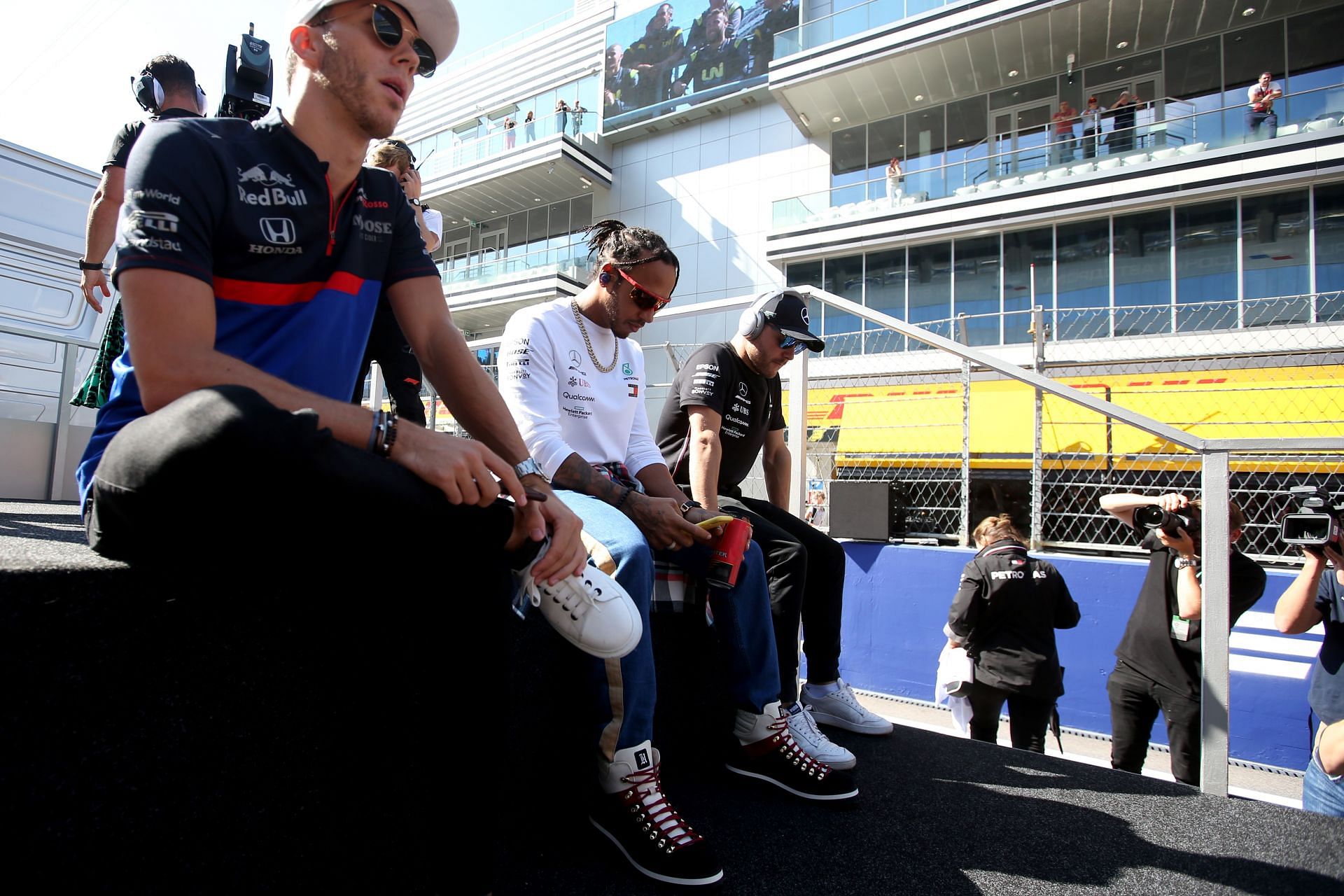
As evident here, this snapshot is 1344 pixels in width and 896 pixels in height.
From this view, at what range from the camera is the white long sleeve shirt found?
76.5 inches

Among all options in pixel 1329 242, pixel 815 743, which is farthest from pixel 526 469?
pixel 1329 242

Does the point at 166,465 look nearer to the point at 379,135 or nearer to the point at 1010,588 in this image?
the point at 379,135

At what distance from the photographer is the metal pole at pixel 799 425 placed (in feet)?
11.5

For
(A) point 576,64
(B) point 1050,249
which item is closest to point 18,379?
(B) point 1050,249

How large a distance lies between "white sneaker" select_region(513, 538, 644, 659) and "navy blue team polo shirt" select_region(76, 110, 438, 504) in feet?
1.68

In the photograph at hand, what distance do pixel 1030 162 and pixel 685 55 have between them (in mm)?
9481

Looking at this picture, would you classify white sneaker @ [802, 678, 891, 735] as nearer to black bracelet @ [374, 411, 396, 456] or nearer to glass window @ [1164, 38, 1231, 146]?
black bracelet @ [374, 411, 396, 456]

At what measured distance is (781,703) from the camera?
2.06 meters

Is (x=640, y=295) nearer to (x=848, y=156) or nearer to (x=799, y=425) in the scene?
(x=799, y=425)

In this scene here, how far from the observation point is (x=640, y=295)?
2.18 m

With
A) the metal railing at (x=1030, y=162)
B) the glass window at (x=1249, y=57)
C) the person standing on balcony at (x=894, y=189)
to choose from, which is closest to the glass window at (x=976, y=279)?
the metal railing at (x=1030, y=162)

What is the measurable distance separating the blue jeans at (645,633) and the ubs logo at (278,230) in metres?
0.78

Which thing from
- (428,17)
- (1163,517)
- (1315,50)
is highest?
(1315,50)

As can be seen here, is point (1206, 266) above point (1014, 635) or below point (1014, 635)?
above
